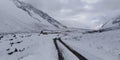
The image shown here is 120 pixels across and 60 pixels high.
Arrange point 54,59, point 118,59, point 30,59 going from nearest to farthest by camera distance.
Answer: point 118,59 → point 54,59 → point 30,59

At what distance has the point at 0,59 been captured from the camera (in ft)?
105

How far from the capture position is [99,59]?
1784cm

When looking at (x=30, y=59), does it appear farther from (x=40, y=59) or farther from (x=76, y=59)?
(x=76, y=59)

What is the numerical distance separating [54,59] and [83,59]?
9.95ft

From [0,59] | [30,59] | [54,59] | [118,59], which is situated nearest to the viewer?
[118,59]

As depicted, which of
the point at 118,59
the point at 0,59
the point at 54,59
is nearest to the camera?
the point at 118,59

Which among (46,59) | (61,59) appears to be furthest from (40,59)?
(61,59)

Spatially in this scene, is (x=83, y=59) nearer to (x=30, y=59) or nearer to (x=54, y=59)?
(x=54, y=59)

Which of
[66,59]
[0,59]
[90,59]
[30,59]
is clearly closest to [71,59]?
[66,59]

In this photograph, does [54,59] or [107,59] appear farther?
[54,59]

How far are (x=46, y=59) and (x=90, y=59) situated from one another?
14.8 ft

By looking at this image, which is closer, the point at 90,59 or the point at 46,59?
the point at 90,59

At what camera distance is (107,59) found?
17906mm

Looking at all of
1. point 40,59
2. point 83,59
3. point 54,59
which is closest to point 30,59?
point 40,59
